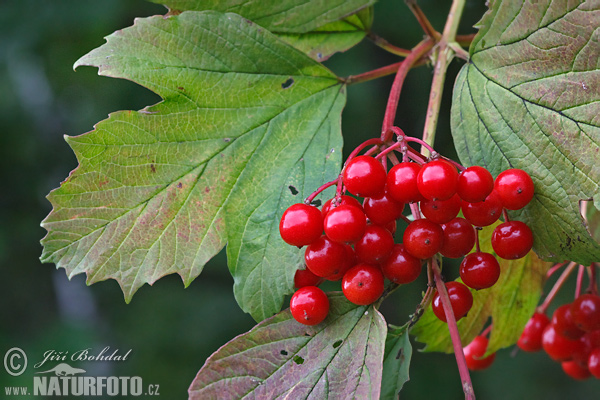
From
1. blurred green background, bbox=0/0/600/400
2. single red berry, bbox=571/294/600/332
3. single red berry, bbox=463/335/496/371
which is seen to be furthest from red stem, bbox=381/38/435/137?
blurred green background, bbox=0/0/600/400

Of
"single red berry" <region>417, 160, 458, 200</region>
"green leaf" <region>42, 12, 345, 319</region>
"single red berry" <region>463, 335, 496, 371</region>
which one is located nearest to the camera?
"single red berry" <region>417, 160, 458, 200</region>

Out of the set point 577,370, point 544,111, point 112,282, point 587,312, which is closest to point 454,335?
point 544,111

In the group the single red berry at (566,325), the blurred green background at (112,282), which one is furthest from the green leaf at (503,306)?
the blurred green background at (112,282)

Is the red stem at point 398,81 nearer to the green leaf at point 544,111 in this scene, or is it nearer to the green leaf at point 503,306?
the green leaf at point 544,111

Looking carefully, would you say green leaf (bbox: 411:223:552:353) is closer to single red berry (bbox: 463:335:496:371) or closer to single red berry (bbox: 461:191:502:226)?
single red berry (bbox: 463:335:496:371)

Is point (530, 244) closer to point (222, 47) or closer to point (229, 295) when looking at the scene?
point (222, 47)

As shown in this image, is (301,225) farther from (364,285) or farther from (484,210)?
(484,210)
